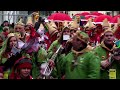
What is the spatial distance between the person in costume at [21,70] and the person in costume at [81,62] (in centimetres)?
44

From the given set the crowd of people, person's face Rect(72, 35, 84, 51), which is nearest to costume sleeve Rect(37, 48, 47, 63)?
the crowd of people

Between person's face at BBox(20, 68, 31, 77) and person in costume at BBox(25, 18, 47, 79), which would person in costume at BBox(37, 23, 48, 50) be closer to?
person in costume at BBox(25, 18, 47, 79)

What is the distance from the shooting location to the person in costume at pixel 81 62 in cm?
385

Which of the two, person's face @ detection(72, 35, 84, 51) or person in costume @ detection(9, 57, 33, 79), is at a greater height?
person's face @ detection(72, 35, 84, 51)

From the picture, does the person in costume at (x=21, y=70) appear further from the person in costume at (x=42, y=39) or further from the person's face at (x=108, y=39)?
the person in costume at (x=42, y=39)

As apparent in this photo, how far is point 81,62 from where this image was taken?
3939mm

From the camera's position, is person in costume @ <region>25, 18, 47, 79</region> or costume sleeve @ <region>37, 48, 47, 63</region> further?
costume sleeve @ <region>37, 48, 47, 63</region>

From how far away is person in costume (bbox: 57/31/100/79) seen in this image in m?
3.85

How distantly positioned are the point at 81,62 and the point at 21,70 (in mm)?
672

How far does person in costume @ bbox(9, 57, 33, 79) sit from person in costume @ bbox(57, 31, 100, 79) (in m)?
0.44

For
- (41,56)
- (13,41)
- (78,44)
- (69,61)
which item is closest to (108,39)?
(78,44)

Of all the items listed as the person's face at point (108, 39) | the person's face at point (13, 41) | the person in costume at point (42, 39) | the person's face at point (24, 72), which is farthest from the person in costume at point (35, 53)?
the person's face at point (24, 72)

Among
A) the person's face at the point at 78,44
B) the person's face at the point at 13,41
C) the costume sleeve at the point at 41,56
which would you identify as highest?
the person's face at the point at 78,44

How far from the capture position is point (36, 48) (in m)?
5.21
